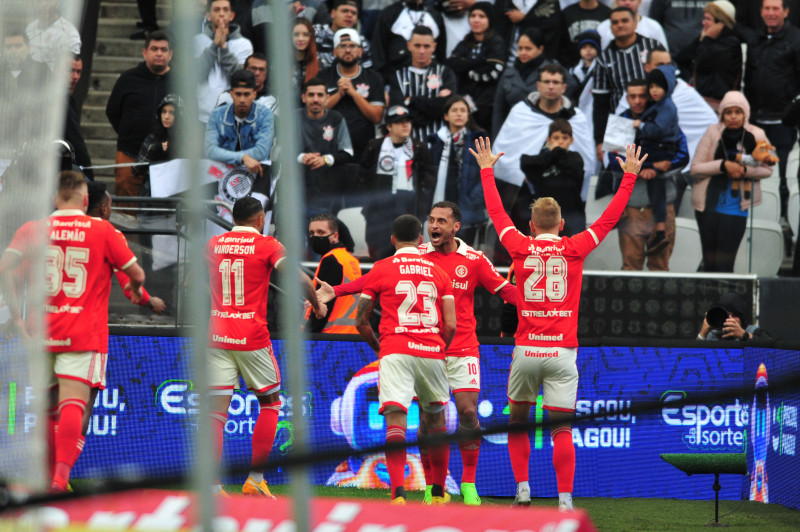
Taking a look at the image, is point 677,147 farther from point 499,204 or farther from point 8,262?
point 8,262

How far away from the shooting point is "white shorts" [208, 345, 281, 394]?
8375 millimetres

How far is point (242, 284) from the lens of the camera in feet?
27.5

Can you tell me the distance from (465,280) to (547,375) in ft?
3.45

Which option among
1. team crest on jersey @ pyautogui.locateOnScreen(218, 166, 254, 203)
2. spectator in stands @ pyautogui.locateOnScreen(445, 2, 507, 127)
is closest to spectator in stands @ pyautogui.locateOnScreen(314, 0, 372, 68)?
spectator in stands @ pyautogui.locateOnScreen(445, 2, 507, 127)

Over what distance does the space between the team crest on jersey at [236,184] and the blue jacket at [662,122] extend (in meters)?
4.11

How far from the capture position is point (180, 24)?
300cm

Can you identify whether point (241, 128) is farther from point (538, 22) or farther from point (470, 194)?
point (538, 22)

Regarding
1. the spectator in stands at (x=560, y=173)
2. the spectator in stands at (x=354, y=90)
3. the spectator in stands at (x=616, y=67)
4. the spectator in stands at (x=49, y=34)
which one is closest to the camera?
the spectator in stands at (x=49, y=34)

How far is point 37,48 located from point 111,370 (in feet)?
23.1

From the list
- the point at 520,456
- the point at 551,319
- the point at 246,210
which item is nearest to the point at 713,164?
the point at 551,319

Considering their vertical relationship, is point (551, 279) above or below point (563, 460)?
above

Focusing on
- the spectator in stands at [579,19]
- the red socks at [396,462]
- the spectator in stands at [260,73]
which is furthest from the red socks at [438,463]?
the spectator in stands at [579,19]

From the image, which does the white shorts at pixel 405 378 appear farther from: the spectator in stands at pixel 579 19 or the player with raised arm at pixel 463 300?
the spectator in stands at pixel 579 19

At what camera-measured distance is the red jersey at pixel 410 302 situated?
26.5 ft
